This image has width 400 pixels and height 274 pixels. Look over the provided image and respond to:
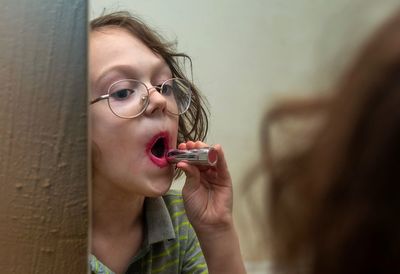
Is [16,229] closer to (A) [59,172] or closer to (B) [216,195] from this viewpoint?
(A) [59,172]

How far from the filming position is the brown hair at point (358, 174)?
24 centimetres

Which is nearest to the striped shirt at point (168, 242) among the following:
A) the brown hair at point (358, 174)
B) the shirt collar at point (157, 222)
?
the shirt collar at point (157, 222)

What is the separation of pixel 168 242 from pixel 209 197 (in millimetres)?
72

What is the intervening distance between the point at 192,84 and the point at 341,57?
368 mm

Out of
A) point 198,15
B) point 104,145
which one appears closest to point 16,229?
point 104,145

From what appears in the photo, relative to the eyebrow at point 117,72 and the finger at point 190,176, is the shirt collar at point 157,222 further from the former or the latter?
the eyebrow at point 117,72

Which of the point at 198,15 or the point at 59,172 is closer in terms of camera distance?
the point at 59,172

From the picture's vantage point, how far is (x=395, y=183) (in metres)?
0.25

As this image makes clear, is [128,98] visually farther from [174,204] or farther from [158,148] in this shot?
[174,204]

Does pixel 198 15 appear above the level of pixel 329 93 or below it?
below

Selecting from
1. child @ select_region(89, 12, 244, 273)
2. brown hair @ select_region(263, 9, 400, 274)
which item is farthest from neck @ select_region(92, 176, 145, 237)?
brown hair @ select_region(263, 9, 400, 274)

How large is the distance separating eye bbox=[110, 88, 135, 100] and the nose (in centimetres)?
2

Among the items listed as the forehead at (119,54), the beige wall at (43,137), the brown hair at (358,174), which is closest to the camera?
the brown hair at (358,174)

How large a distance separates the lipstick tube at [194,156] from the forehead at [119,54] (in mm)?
86
